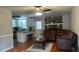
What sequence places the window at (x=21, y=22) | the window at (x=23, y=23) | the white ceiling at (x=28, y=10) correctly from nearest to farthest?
the white ceiling at (x=28, y=10) < the window at (x=21, y=22) < the window at (x=23, y=23)

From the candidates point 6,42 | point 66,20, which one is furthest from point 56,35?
point 6,42

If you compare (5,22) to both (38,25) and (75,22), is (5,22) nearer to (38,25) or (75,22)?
(38,25)

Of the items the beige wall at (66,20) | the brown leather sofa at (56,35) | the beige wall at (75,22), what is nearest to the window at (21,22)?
the brown leather sofa at (56,35)

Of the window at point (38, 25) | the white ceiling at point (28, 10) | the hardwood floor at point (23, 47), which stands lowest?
the hardwood floor at point (23, 47)

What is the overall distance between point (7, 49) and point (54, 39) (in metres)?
0.82

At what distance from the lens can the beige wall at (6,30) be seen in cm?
171

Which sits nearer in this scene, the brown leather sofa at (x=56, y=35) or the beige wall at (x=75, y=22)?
the beige wall at (x=75, y=22)

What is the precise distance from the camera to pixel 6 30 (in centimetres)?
176

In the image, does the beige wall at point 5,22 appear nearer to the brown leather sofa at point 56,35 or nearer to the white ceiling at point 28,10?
the white ceiling at point 28,10

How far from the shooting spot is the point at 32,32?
204 cm

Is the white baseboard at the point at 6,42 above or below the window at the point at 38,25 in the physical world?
below

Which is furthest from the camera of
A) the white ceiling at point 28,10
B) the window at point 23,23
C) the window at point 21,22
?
the window at point 23,23
